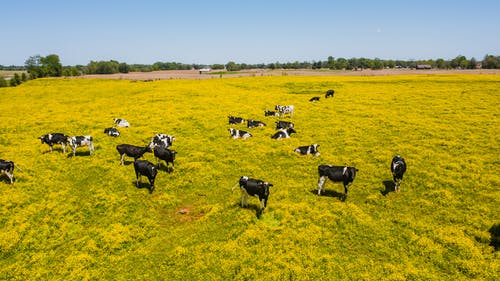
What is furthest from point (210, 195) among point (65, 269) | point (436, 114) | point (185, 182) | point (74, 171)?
point (436, 114)

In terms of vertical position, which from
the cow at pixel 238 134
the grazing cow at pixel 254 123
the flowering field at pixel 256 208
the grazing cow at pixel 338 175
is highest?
the grazing cow at pixel 254 123

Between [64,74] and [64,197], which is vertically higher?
[64,74]

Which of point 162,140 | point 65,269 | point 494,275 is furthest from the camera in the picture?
point 162,140

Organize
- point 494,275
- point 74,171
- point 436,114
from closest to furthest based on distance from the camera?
point 494,275 < point 74,171 < point 436,114

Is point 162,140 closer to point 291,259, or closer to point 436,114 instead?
point 291,259

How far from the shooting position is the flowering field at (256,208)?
42.0 feet

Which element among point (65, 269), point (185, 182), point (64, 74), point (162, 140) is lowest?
point (65, 269)

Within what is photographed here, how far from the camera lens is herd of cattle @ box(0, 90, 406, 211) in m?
16.3

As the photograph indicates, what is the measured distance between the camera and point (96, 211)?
1664 centimetres

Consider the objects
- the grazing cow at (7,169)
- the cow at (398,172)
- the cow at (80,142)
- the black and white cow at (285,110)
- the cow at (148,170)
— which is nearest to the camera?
the cow at (398,172)

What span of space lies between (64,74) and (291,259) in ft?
457

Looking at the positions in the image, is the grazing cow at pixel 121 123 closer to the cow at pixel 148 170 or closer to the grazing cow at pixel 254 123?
the grazing cow at pixel 254 123

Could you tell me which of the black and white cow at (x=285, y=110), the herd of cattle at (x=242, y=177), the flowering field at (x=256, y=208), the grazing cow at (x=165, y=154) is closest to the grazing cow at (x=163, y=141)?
the herd of cattle at (x=242, y=177)

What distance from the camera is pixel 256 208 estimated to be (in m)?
16.4
